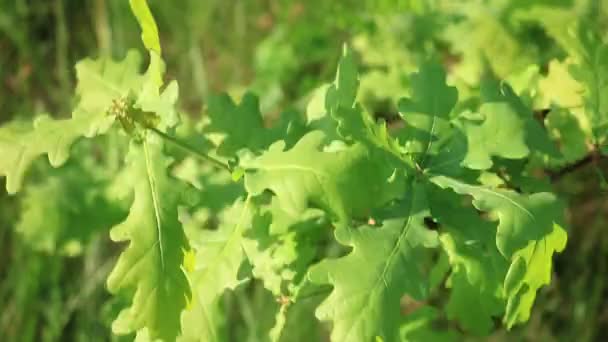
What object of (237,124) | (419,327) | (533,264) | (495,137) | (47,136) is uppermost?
(47,136)

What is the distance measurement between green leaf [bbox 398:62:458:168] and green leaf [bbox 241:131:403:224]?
13 cm

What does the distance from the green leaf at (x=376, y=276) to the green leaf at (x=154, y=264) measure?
23cm

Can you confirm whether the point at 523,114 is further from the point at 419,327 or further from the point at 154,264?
the point at 154,264

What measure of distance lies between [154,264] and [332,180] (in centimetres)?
32

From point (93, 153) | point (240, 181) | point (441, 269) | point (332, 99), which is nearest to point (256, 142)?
point (240, 181)

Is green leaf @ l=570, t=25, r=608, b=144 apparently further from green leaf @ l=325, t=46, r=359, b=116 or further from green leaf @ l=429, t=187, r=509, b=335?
green leaf @ l=325, t=46, r=359, b=116

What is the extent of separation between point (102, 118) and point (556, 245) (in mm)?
778

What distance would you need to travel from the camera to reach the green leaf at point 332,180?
4.42 ft

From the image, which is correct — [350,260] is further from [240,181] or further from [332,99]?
[240,181]

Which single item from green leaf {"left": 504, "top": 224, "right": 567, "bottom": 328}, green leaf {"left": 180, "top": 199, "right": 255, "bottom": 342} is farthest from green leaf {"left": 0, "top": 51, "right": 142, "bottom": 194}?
green leaf {"left": 504, "top": 224, "right": 567, "bottom": 328}

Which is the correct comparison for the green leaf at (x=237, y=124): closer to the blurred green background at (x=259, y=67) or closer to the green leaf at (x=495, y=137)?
the green leaf at (x=495, y=137)

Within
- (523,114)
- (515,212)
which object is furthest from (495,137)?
(515,212)

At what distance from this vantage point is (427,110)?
4.96ft

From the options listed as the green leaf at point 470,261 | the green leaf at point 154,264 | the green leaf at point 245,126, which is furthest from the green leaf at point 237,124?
the green leaf at point 470,261
